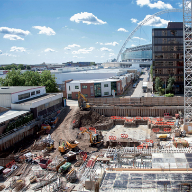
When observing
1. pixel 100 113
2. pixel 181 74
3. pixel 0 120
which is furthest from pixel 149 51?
pixel 0 120

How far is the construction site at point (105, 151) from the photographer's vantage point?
12312mm

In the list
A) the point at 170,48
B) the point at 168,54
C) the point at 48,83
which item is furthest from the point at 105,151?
the point at 170,48

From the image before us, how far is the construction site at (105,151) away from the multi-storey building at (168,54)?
48.1ft

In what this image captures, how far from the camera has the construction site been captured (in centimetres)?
1231

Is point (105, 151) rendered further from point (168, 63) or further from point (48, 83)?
point (168, 63)

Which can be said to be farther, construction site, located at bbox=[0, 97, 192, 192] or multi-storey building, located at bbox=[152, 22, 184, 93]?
multi-storey building, located at bbox=[152, 22, 184, 93]

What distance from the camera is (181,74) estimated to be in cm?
4853

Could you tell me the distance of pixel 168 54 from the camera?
158ft

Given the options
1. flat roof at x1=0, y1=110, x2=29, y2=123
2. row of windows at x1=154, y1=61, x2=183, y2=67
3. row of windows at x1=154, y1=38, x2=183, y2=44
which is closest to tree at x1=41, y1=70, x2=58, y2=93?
flat roof at x1=0, y1=110, x2=29, y2=123

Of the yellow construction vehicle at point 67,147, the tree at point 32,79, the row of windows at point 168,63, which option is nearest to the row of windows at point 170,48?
the row of windows at point 168,63

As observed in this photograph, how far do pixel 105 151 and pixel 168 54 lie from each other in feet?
115

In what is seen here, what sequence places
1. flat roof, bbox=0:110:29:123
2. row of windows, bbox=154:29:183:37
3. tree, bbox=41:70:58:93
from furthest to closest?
tree, bbox=41:70:58:93 < row of windows, bbox=154:29:183:37 < flat roof, bbox=0:110:29:123

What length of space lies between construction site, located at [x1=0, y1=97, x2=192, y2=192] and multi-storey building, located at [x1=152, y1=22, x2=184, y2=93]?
14.7 m

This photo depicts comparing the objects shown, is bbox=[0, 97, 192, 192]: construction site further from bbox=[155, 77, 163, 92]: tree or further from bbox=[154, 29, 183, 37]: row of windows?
bbox=[154, 29, 183, 37]: row of windows
